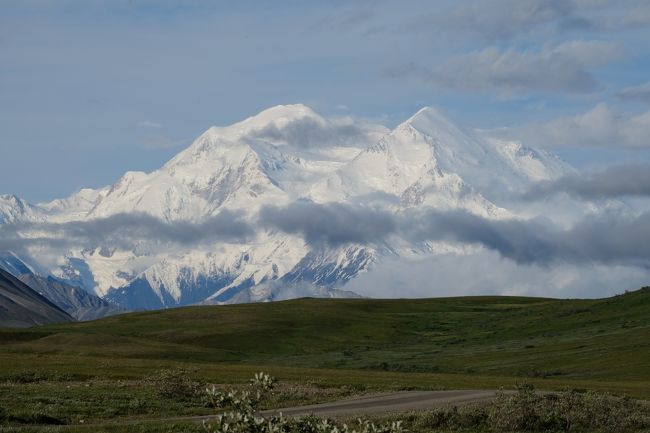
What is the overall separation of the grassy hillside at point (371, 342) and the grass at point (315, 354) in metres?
0.27

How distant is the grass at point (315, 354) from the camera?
62.9 m

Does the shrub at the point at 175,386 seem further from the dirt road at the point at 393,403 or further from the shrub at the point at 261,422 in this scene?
the shrub at the point at 261,422

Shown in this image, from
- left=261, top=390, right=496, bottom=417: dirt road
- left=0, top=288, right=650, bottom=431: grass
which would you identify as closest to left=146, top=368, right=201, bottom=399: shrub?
left=0, top=288, right=650, bottom=431: grass

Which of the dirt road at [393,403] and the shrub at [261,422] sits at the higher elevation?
the shrub at [261,422]

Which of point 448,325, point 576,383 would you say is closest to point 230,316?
point 448,325

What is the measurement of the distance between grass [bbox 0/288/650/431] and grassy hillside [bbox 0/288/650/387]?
275mm

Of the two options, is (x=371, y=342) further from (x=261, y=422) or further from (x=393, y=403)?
(x=261, y=422)

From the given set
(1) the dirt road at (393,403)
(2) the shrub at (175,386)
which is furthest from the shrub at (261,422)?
(2) the shrub at (175,386)

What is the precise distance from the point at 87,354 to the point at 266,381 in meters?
104

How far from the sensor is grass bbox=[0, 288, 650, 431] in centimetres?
6291

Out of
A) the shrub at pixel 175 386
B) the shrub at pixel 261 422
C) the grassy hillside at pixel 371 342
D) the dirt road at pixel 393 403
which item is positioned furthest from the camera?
the grassy hillside at pixel 371 342

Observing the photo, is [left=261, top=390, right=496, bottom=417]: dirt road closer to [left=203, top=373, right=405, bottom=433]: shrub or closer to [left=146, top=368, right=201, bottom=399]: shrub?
[left=146, top=368, right=201, bottom=399]: shrub

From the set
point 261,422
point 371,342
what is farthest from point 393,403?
point 371,342

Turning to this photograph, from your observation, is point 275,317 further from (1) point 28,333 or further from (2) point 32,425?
(2) point 32,425
